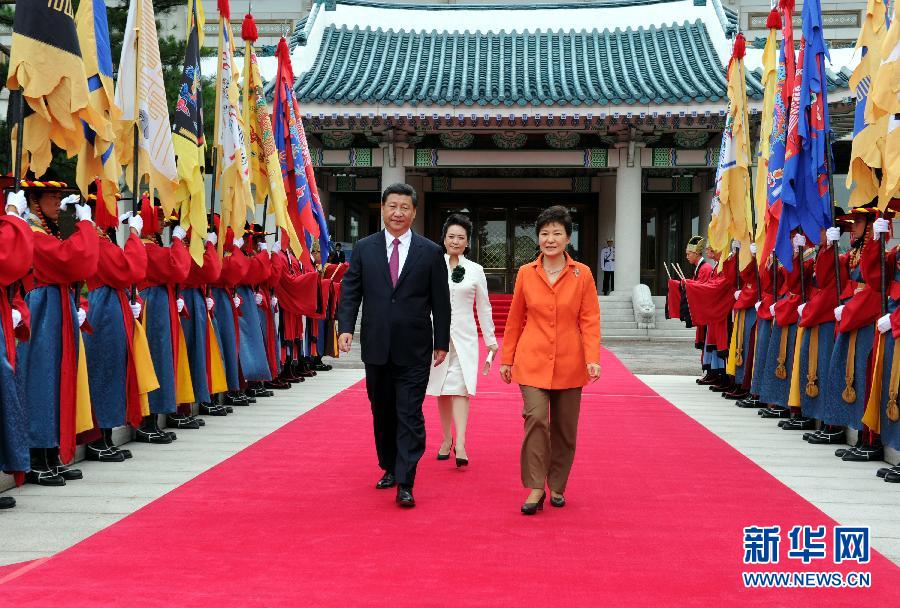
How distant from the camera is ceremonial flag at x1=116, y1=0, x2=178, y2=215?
6188 millimetres

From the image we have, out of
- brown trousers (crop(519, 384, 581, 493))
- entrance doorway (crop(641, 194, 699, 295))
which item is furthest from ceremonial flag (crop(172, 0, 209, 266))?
entrance doorway (crop(641, 194, 699, 295))

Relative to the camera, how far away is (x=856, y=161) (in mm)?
5543

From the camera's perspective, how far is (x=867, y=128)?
18.1 feet

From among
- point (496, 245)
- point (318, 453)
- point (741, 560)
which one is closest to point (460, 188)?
point (496, 245)

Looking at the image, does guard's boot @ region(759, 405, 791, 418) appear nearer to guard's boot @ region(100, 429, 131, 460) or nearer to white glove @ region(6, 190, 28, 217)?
guard's boot @ region(100, 429, 131, 460)

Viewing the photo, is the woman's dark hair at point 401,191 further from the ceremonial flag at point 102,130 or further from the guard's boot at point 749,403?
the guard's boot at point 749,403

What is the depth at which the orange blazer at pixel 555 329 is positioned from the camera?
4094mm

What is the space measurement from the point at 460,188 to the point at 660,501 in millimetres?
15807

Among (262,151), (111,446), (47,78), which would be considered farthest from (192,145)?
(111,446)

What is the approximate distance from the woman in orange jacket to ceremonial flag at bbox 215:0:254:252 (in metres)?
4.16

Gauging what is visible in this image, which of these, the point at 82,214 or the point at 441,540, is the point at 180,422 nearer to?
the point at 82,214

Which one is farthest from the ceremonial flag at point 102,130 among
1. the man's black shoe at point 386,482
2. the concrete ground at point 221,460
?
the man's black shoe at point 386,482

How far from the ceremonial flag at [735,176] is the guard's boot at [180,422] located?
220 inches

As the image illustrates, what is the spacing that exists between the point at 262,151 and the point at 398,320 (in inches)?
212
